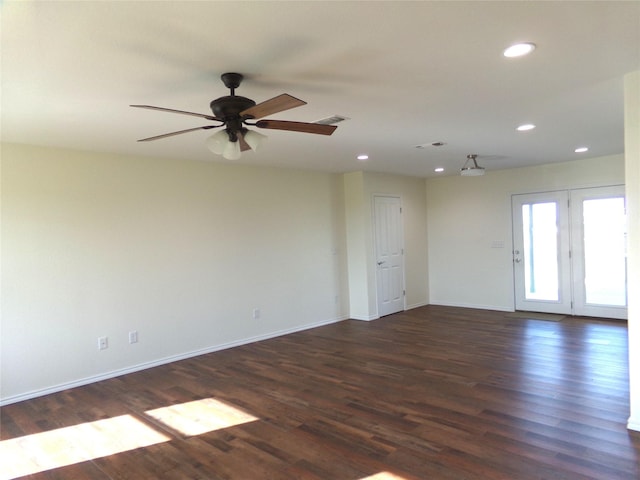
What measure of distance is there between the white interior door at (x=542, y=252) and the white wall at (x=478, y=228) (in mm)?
134

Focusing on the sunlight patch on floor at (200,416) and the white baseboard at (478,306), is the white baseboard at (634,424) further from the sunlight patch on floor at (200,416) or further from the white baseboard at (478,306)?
the white baseboard at (478,306)

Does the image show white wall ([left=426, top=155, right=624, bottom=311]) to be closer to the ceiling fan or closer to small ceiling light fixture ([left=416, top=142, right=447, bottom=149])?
small ceiling light fixture ([left=416, top=142, right=447, bottom=149])

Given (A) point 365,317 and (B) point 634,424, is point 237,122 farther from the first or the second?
(A) point 365,317

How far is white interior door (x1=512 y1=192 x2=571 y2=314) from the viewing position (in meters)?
6.55

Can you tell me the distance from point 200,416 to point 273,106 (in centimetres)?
259

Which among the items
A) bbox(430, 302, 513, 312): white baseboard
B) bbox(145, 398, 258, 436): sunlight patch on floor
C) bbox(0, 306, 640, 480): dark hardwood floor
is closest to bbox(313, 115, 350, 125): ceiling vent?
bbox(0, 306, 640, 480): dark hardwood floor

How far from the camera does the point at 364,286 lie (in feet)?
22.2

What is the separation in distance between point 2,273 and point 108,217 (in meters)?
1.08

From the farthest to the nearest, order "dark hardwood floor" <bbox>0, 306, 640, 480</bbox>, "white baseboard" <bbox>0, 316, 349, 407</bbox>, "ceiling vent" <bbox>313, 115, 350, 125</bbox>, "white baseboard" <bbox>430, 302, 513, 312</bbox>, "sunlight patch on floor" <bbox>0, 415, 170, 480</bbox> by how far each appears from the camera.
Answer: "white baseboard" <bbox>430, 302, 513, 312</bbox>
"white baseboard" <bbox>0, 316, 349, 407</bbox>
"ceiling vent" <bbox>313, 115, 350, 125</bbox>
"sunlight patch on floor" <bbox>0, 415, 170, 480</bbox>
"dark hardwood floor" <bbox>0, 306, 640, 480</bbox>

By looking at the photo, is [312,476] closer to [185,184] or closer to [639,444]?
[639,444]

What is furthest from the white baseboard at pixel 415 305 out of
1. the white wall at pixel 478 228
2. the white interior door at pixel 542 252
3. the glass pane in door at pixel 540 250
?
the glass pane in door at pixel 540 250

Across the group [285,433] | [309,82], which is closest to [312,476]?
[285,433]

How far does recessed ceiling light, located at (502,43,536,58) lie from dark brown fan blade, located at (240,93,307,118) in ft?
3.83

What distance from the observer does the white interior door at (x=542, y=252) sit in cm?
655
